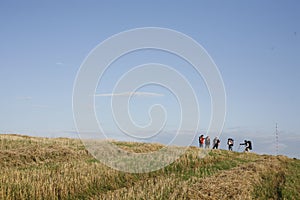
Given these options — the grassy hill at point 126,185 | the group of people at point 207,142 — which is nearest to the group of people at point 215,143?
the group of people at point 207,142

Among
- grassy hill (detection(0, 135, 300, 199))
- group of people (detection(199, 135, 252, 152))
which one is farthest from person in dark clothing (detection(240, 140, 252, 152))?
grassy hill (detection(0, 135, 300, 199))

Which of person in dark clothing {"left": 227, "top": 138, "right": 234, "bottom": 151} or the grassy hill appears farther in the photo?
person in dark clothing {"left": 227, "top": 138, "right": 234, "bottom": 151}

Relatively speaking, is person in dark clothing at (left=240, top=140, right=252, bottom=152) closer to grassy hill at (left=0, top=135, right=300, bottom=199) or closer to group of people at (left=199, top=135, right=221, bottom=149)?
group of people at (left=199, top=135, right=221, bottom=149)

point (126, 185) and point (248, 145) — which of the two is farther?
point (248, 145)

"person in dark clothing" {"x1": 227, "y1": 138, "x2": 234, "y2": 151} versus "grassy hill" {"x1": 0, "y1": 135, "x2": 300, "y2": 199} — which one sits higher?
"person in dark clothing" {"x1": 227, "y1": 138, "x2": 234, "y2": 151}

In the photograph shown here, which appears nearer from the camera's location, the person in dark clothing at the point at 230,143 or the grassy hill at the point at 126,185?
the grassy hill at the point at 126,185

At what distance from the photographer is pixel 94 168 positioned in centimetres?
1580

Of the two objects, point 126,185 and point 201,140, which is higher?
point 201,140

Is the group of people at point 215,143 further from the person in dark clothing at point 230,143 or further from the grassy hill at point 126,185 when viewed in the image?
the grassy hill at point 126,185

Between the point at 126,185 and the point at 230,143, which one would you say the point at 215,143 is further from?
the point at 126,185

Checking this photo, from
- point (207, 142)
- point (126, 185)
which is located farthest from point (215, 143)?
point (126, 185)

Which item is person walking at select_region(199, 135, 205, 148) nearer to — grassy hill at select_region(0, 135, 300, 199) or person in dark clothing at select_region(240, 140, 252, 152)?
person in dark clothing at select_region(240, 140, 252, 152)

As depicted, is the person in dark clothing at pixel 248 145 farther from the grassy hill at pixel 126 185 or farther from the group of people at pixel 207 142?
the grassy hill at pixel 126 185

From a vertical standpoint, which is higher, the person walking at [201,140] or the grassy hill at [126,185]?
the person walking at [201,140]
